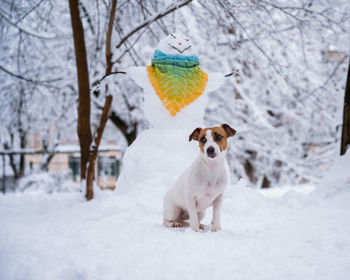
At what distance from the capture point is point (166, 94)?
334 centimetres

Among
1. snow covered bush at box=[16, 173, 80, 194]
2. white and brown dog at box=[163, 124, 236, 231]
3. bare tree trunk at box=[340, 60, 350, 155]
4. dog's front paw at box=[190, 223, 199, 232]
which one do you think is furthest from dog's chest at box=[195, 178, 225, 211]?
snow covered bush at box=[16, 173, 80, 194]

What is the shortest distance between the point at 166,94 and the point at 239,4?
1431 millimetres

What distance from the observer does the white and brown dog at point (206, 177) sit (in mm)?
2387

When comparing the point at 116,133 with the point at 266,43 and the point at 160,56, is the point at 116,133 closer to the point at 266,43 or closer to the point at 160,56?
the point at 266,43

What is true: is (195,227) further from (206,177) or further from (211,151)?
(211,151)

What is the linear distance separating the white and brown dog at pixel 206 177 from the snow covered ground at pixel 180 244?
0.20m

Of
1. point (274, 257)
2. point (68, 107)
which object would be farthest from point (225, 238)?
point (68, 107)

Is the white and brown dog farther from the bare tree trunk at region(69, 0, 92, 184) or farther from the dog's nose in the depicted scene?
the bare tree trunk at region(69, 0, 92, 184)

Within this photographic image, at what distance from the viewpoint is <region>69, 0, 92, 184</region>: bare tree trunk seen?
4.07 metres

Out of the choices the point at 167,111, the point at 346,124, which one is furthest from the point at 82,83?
the point at 346,124

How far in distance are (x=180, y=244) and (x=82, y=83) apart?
276cm

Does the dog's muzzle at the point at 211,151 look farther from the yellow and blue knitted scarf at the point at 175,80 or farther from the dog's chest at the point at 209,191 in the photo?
the yellow and blue knitted scarf at the point at 175,80

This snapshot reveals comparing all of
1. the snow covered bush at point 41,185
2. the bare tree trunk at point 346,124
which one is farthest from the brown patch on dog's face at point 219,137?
the snow covered bush at point 41,185

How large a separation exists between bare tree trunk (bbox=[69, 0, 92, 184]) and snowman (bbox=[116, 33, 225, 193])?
92cm
